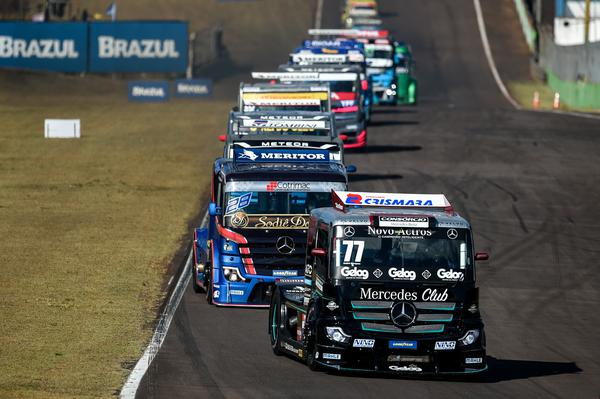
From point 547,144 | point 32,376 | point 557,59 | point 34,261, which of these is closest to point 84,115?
point 547,144

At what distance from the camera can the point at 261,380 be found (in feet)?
54.3

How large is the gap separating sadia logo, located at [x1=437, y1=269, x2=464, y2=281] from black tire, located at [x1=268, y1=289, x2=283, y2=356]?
8.44ft

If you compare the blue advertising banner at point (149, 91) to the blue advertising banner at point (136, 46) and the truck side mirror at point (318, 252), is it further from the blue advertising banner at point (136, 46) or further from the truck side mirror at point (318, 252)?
the truck side mirror at point (318, 252)

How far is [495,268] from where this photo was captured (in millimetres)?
26594

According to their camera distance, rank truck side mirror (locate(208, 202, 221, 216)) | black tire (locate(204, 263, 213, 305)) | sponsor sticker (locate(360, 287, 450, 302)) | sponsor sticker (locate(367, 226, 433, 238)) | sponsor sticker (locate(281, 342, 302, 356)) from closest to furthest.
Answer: sponsor sticker (locate(360, 287, 450, 302)), sponsor sticker (locate(367, 226, 433, 238)), sponsor sticker (locate(281, 342, 302, 356)), truck side mirror (locate(208, 202, 221, 216)), black tire (locate(204, 263, 213, 305))

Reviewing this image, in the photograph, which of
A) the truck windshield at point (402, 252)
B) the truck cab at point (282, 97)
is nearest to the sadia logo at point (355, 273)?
the truck windshield at point (402, 252)

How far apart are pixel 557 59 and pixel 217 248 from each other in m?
55.9

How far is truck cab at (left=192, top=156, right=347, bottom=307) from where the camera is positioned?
21.7 metres

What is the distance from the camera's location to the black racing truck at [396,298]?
16438 millimetres

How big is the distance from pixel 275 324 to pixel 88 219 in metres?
15.3

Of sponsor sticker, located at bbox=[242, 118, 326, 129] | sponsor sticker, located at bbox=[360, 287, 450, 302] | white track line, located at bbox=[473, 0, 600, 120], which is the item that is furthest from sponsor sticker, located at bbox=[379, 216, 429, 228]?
white track line, located at bbox=[473, 0, 600, 120]

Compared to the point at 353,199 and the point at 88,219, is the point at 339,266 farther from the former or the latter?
the point at 88,219

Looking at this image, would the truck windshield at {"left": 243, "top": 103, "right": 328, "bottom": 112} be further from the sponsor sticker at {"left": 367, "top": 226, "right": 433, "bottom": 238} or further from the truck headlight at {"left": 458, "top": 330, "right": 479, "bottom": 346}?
the truck headlight at {"left": 458, "top": 330, "right": 479, "bottom": 346}

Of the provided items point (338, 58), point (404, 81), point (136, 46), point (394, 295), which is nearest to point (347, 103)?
point (338, 58)
